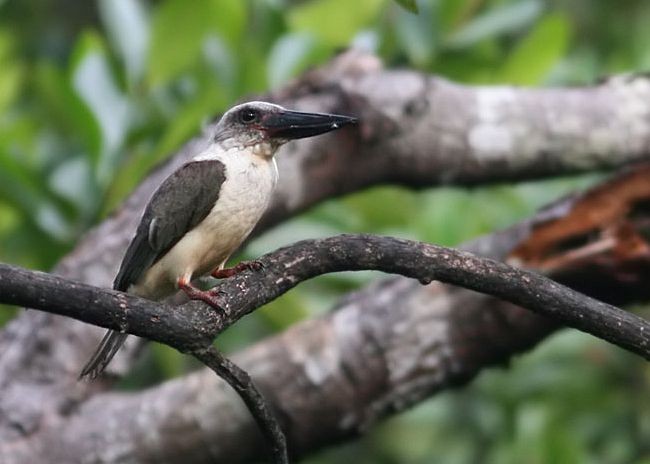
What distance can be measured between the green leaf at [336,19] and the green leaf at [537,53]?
24.4 inches

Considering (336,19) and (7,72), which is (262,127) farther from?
(7,72)

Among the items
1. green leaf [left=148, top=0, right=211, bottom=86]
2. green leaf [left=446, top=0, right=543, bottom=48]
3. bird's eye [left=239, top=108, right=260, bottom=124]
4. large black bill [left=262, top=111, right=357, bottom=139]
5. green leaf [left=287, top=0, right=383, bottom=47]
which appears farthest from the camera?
green leaf [left=287, top=0, right=383, bottom=47]

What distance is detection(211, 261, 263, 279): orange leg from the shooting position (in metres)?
3.17

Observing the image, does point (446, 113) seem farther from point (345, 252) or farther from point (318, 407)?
point (345, 252)

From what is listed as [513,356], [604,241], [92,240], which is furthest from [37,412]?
[604,241]

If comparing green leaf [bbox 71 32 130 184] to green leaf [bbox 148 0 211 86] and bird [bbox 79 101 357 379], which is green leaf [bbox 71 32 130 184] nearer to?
green leaf [bbox 148 0 211 86]

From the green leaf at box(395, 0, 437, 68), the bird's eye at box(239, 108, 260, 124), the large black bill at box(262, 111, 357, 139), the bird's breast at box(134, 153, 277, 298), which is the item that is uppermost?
the green leaf at box(395, 0, 437, 68)

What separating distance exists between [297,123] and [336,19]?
215cm

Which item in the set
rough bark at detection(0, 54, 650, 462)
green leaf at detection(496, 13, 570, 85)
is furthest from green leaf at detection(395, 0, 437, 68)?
rough bark at detection(0, 54, 650, 462)

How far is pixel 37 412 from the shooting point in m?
4.51

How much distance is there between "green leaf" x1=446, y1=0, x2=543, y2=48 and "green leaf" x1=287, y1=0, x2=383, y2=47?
371 mm

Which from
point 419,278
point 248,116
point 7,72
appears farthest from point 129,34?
point 419,278

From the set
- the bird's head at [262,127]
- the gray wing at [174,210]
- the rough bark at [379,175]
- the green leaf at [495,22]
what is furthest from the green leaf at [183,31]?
the gray wing at [174,210]

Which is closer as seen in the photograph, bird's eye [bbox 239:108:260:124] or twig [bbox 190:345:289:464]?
twig [bbox 190:345:289:464]
